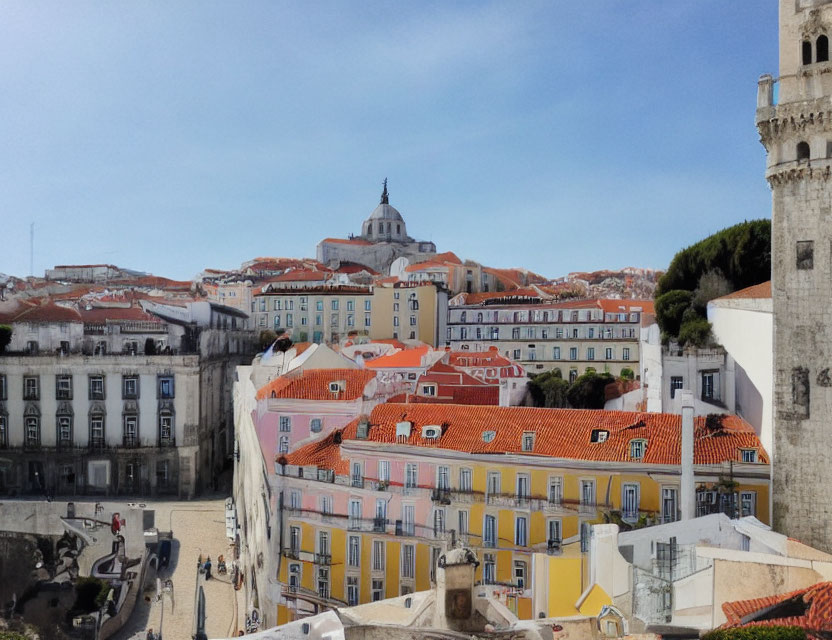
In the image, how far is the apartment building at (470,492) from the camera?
68.8 ft

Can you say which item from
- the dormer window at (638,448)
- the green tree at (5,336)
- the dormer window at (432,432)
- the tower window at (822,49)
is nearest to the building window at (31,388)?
the green tree at (5,336)

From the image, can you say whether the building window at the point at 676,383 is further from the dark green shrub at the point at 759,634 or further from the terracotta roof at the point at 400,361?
the dark green shrub at the point at 759,634

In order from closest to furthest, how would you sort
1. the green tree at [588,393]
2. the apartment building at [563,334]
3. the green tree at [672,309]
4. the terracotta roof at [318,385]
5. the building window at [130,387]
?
the terracotta roof at [318,385], the green tree at [672,309], the building window at [130,387], the green tree at [588,393], the apartment building at [563,334]

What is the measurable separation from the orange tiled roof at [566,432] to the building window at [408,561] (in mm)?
2627

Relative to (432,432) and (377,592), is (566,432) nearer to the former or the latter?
(432,432)

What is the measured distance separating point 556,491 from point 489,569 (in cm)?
250

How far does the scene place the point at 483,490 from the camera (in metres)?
22.0

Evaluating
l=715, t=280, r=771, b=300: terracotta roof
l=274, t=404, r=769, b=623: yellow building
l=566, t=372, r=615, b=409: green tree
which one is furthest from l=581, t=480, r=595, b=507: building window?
l=566, t=372, r=615, b=409: green tree

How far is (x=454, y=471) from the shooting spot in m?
22.4

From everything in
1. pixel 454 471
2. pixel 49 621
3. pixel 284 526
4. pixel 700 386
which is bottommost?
pixel 49 621

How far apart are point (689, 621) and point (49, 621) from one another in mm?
17137

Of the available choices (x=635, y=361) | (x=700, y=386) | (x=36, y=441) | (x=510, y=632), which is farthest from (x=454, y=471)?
(x=635, y=361)

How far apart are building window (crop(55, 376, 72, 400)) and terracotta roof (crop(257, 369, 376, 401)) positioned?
1449 cm

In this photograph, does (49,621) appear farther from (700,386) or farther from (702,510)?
(700,386)
